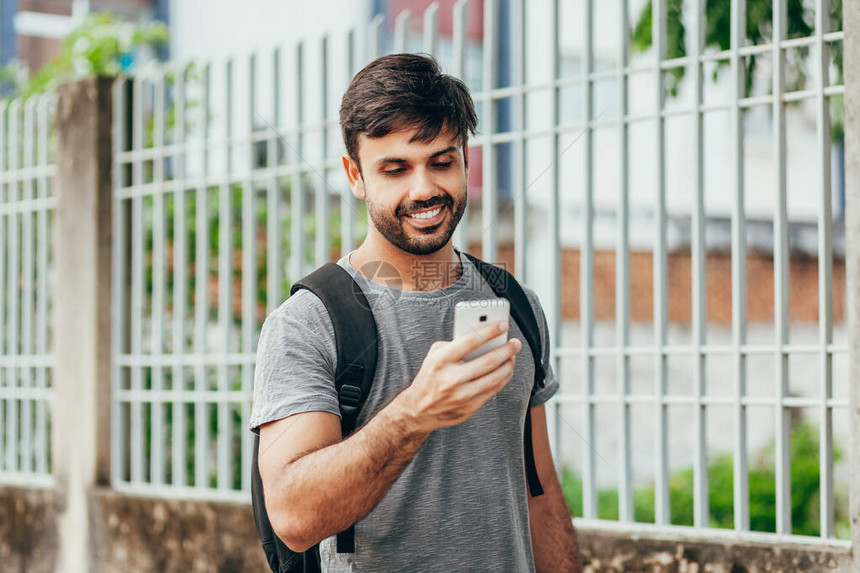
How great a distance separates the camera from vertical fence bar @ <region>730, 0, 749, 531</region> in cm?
359

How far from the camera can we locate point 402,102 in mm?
2133

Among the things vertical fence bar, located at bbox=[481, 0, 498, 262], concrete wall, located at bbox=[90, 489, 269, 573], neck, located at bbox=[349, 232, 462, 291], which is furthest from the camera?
concrete wall, located at bbox=[90, 489, 269, 573]

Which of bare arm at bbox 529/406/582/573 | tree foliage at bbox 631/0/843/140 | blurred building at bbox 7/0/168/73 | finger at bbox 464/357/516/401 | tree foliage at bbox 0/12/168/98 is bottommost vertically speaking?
bare arm at bbox 529/406/582/573

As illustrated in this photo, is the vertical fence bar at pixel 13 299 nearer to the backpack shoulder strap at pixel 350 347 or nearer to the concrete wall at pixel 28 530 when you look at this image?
→ the concrete wall at pixel 28 530

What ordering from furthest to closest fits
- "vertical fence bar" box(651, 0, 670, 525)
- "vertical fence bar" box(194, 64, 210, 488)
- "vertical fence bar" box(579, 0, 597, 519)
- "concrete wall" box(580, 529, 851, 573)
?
"vertical fence bar" box(194, 64, 210, 488), "vertical fence bar" box(579, 0, 597, 519), "vertical fence bar" box(651, 0, 670, 525), "concrete wall" box(580, 529, 851, 573)

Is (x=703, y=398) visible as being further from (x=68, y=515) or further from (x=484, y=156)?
(x=68, y=515)

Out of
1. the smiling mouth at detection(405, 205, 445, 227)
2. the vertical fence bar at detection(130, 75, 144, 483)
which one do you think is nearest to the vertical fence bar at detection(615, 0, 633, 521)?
the smiling mouth at detection(405, 205, 445, 227)

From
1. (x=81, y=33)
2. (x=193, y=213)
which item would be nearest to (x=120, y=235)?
(x=193, y=213)

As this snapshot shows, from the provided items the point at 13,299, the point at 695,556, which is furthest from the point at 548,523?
the point at 13,299

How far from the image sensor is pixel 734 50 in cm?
362

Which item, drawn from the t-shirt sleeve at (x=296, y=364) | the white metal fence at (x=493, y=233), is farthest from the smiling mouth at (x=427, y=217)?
the white metal fence at (x=493, y=233)

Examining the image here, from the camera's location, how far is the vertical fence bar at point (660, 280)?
12.4 feet

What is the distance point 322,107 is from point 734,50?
1801 millimetres

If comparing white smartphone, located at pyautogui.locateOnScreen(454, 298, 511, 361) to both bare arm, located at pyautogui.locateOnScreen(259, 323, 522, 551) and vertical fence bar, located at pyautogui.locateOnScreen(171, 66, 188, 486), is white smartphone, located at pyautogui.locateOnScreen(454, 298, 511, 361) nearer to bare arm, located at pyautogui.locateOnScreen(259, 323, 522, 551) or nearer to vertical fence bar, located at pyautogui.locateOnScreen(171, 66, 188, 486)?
bare arm, located at pyautogui.locateOnScreen(259, 323, 522, 551)
